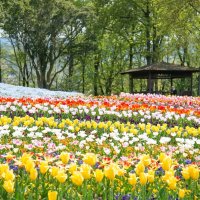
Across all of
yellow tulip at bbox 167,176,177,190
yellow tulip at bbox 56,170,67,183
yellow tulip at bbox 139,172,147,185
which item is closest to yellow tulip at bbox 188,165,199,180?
yellow tulip at bbox 167,176,177,190

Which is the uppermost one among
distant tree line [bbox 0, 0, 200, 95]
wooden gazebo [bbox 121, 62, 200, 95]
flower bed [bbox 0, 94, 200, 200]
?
distant tree line [bbox 0, 0, 200, 95]

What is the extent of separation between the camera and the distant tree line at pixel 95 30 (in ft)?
116

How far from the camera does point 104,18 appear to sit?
1748 inches

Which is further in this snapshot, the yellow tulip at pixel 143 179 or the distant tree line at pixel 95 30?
the distant tree line at pixel 95 30

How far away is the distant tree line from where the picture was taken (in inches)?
1390

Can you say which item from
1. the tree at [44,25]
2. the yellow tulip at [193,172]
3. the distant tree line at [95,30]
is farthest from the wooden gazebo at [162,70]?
the yellow tulip at [193,172]

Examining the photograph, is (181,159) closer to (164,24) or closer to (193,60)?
(164,24)

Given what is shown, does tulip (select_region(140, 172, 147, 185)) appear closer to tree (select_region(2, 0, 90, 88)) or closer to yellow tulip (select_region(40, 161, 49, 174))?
yellow tulip (select_region(40, 161, 49, 174))

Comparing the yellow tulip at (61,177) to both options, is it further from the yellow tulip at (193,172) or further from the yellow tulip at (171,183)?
the yellow tulip at (193,172)

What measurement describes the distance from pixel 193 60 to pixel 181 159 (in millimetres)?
50517

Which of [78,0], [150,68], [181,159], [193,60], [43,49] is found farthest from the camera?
[193,60]

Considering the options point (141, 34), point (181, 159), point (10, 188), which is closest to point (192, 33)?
point (141, 34)

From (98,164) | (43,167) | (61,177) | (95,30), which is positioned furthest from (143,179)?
(95,30)

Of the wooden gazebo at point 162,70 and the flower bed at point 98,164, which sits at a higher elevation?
the wooden gazebo at point 162,70
